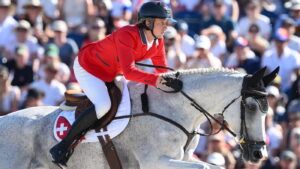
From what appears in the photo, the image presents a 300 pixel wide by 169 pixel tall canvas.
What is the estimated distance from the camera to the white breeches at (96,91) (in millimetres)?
9891

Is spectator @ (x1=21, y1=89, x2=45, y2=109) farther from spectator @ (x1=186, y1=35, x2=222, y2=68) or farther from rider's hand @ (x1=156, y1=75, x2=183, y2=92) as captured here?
rider's hand @ (x1=156, y1=75, x2=183, y2=92)

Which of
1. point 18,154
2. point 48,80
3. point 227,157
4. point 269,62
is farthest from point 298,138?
point 18,154

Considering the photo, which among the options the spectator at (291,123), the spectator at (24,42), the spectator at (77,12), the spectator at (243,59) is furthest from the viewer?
the spectator at (77,12)

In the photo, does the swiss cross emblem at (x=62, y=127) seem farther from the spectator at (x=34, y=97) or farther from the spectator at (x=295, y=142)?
the spectator at (x=295, y=142)

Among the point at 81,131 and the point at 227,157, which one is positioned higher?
the point at 81,131

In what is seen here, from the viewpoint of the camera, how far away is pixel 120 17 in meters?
17.3

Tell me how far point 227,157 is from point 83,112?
407cm

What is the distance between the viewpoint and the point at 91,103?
10156 mm

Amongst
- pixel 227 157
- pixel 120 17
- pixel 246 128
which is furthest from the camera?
pixel 120 17

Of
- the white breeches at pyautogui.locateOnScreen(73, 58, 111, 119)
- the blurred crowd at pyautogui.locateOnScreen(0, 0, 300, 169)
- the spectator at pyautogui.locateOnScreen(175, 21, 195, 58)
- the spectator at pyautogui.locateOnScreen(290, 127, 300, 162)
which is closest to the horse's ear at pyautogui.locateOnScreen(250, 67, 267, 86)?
the white breeches at pyautogui.locateOnScreen(73, 58, 111, 119)

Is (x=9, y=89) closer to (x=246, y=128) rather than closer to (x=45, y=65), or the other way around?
(x=45, y=65)

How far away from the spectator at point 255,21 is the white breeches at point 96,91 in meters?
7.50

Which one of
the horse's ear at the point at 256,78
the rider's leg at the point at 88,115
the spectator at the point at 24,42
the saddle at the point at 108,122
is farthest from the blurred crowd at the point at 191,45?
the horse's ear at the point at 256,78

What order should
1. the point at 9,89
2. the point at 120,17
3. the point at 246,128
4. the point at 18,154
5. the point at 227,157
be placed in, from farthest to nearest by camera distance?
1. the point at 120,17
2. the point at 9,89
3. the point at 227,157
4. the point at 18,154
5. the point at 246,128
